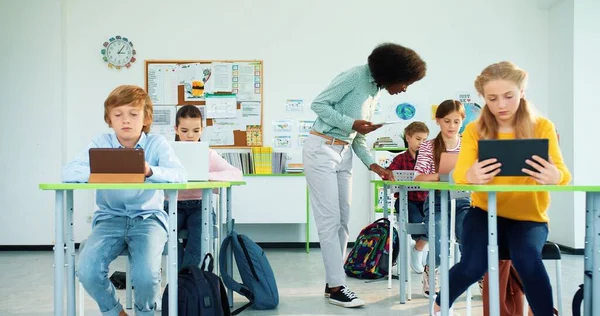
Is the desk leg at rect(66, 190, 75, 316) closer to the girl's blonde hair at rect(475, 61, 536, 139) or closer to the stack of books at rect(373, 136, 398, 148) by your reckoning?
the girl's blonde hair at rect(475, 61, 536, 139)

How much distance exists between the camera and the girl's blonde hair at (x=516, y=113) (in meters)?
2.09

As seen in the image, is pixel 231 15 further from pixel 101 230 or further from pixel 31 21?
pixel 101 230

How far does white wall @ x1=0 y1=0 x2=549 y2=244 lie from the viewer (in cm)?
569

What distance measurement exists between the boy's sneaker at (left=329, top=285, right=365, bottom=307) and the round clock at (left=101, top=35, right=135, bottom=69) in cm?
354

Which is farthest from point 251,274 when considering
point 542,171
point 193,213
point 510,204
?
point 542,171

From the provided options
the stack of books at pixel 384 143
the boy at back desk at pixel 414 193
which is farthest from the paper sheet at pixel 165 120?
the boy at back desk at pixel 414 193

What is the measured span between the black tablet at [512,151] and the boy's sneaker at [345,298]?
1429 mm

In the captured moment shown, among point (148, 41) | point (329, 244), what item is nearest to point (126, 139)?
point (329, 244)

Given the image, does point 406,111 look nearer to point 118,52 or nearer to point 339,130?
point 339,130

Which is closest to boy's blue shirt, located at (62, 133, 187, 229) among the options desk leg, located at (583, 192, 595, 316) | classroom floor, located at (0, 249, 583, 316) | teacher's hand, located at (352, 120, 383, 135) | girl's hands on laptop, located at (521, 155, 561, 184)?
classroom floor, located at (0, 249, 583, 316)

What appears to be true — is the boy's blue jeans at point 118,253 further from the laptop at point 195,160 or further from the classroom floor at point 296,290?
the classroom floor at point 296,290

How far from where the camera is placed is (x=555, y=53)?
5.58 m

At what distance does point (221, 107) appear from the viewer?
5691 mm

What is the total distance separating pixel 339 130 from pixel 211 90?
2745 mm
